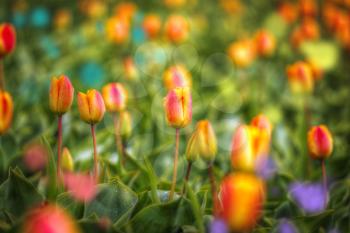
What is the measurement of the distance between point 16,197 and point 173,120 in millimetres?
309

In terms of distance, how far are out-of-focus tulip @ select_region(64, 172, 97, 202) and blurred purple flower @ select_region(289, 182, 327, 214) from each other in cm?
46

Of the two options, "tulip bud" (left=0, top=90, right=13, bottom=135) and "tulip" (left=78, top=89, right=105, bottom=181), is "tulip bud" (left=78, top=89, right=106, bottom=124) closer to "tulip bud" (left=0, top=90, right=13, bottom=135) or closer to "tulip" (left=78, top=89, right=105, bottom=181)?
"tulip" (left=78, top=89, right=105, bottom=181)

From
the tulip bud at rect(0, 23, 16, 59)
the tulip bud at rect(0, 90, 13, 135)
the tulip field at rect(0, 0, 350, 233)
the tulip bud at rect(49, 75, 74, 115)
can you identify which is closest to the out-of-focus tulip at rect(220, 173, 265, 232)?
the tulip field at rect(0, 0, 350, 233)

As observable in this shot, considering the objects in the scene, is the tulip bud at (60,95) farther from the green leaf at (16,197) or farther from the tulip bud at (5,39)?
the tulip bud at (5,39)

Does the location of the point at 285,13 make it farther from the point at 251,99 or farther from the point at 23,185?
the point at 23,185

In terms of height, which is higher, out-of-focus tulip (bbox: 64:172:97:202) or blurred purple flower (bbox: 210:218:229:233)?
out-of-focus tulip (bbox: 64:172:97:202)

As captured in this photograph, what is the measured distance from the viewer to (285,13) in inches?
86.7

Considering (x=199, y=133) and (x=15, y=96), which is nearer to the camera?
(x=199, y=133)

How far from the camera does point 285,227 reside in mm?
803

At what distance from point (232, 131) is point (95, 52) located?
788 mm

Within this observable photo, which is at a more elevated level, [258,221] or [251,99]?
[251,99]

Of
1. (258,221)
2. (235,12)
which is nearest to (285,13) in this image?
(235,12)

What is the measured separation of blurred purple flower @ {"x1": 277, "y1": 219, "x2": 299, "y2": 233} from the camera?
0.79 m

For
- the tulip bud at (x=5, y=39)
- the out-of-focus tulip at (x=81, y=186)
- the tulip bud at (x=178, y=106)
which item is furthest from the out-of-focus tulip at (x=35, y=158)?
the tulip bud at (x=178, y=106)
